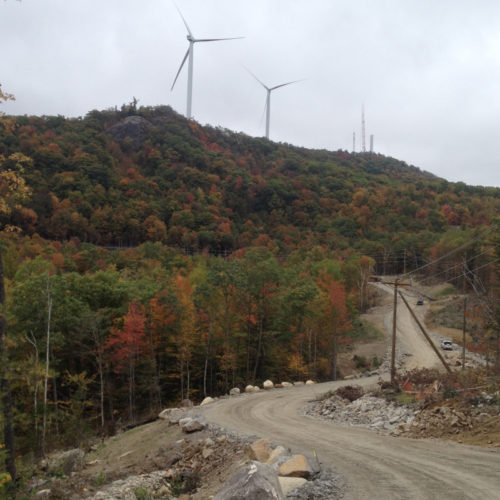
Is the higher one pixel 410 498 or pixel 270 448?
pixel 410 498

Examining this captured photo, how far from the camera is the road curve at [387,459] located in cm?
923

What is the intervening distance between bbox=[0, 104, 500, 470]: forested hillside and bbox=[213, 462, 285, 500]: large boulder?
606 cm

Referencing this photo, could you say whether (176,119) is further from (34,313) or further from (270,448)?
(270,448)

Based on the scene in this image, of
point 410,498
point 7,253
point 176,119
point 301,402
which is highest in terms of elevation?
point 176,119

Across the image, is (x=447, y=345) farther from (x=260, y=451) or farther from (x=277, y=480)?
(x=277, y=480)

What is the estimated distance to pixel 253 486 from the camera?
744cm

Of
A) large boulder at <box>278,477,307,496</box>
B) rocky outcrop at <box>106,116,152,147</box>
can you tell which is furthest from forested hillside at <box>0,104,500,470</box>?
large boulder at <box>278,477,307,496</box>

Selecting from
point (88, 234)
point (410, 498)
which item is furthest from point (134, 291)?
point (88, 234)

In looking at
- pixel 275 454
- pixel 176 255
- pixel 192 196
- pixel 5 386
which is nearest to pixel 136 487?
pixel 275 454

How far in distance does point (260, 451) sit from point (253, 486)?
232 inches

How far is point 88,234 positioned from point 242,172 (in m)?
66.0

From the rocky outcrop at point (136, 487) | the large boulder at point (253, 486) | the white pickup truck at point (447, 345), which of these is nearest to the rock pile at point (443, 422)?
the rocky outcrop at point (136, 487)

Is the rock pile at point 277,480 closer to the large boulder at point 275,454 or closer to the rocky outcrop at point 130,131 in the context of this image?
the large boulder at point 275,454

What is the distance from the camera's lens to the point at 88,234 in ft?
303
